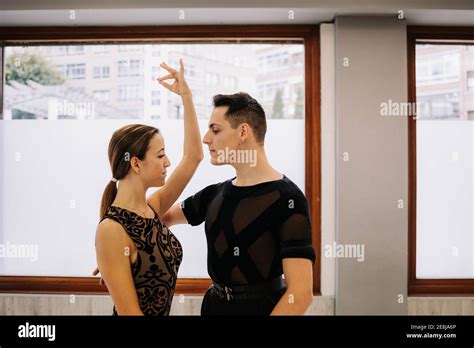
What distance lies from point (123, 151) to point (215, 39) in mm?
1588

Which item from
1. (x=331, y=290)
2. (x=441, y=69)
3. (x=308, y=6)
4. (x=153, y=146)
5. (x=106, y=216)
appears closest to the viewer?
(x=106, y=216)

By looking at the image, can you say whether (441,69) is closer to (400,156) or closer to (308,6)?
(400,156)

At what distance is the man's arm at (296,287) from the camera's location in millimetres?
1471

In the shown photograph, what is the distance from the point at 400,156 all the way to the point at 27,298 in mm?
2677

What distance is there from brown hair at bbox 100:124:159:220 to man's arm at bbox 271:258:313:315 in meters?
0.70

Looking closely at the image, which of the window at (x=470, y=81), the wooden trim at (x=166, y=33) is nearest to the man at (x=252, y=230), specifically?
the wooden trim at (x=166, y=33)

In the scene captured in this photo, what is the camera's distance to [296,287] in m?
1.47

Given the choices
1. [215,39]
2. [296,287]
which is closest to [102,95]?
[215,39]

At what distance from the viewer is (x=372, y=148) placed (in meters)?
2.63

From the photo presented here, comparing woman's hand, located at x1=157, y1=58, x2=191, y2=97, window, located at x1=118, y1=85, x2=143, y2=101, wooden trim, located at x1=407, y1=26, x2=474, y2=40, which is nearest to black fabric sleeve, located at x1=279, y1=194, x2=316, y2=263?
woman's hand, located at x1=157, y1=58, x2=191, y2=97

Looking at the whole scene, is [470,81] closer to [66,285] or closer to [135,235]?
[135,235]

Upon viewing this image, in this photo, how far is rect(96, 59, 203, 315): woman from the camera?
4.58 ft

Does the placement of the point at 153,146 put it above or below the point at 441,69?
below

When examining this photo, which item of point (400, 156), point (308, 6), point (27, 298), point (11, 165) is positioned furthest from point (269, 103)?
point (27, 298)
